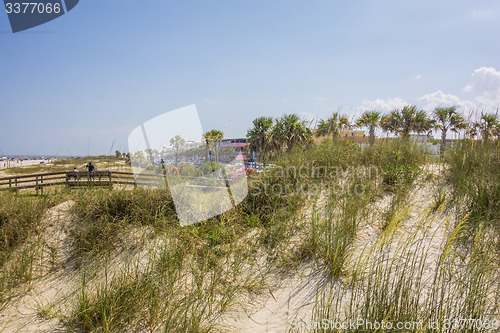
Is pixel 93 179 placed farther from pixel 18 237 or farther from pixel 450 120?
pixel 450 120

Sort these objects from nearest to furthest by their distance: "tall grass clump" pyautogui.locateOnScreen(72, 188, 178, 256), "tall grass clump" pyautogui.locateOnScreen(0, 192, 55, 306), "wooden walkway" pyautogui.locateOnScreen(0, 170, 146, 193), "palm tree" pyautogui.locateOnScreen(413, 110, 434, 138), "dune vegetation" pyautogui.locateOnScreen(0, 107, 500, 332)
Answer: "dune vegetation" pyautogui.locateOnScreen(0, 107, 500, 332) → "tall grass clump" pyautogui.locateOnScreen(0, 192, 55, 306) → "tall grass clump" pyautogui.locateOnScreen(72, 188, 178, 256) → "wooden walkway" pyautogui.locateOnScreen(0, 170, 146, 193) → "palm tree" pyautogui.locateOnScreen(413, 110, 434, 138)

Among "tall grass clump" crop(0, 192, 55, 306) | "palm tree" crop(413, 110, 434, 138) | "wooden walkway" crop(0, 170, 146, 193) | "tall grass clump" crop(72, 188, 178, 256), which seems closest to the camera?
"tall grass clump" crop(0, 192, 55, 306)

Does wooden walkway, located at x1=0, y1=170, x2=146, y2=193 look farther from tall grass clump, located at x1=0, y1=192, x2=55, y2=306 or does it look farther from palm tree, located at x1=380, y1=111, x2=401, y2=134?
palm tree, located at x1=380, y1=111, x2=401, y2=134

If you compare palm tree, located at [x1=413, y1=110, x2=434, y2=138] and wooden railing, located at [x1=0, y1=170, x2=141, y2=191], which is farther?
palm tree, located at [x1=413, y1=110, x2=434, y2=138]

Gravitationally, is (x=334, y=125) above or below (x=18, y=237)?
above

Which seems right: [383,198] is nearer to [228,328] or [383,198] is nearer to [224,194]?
[224,194]

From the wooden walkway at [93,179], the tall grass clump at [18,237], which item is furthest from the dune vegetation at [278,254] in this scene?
the wooden walkway at [93,179]

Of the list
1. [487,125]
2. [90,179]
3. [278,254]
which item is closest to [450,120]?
[487,125]

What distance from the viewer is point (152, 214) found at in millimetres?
4699

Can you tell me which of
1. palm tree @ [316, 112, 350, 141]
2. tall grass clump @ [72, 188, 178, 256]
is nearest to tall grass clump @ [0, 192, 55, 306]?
tall grass clump @ [72, 188, 178, 256]

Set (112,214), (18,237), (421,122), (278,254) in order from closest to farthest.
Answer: (278,254) → (18,237) → (112,214) → (421,122)

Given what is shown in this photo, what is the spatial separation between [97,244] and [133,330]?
2040 mm

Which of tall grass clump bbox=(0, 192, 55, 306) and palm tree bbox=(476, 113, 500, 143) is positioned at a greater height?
palm tree bbox=(476, 113, 500, 143)

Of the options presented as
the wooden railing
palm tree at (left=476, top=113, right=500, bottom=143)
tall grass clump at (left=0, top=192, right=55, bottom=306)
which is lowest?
tall grass clump at (left=0, top=192, right=55, bottom=306)
